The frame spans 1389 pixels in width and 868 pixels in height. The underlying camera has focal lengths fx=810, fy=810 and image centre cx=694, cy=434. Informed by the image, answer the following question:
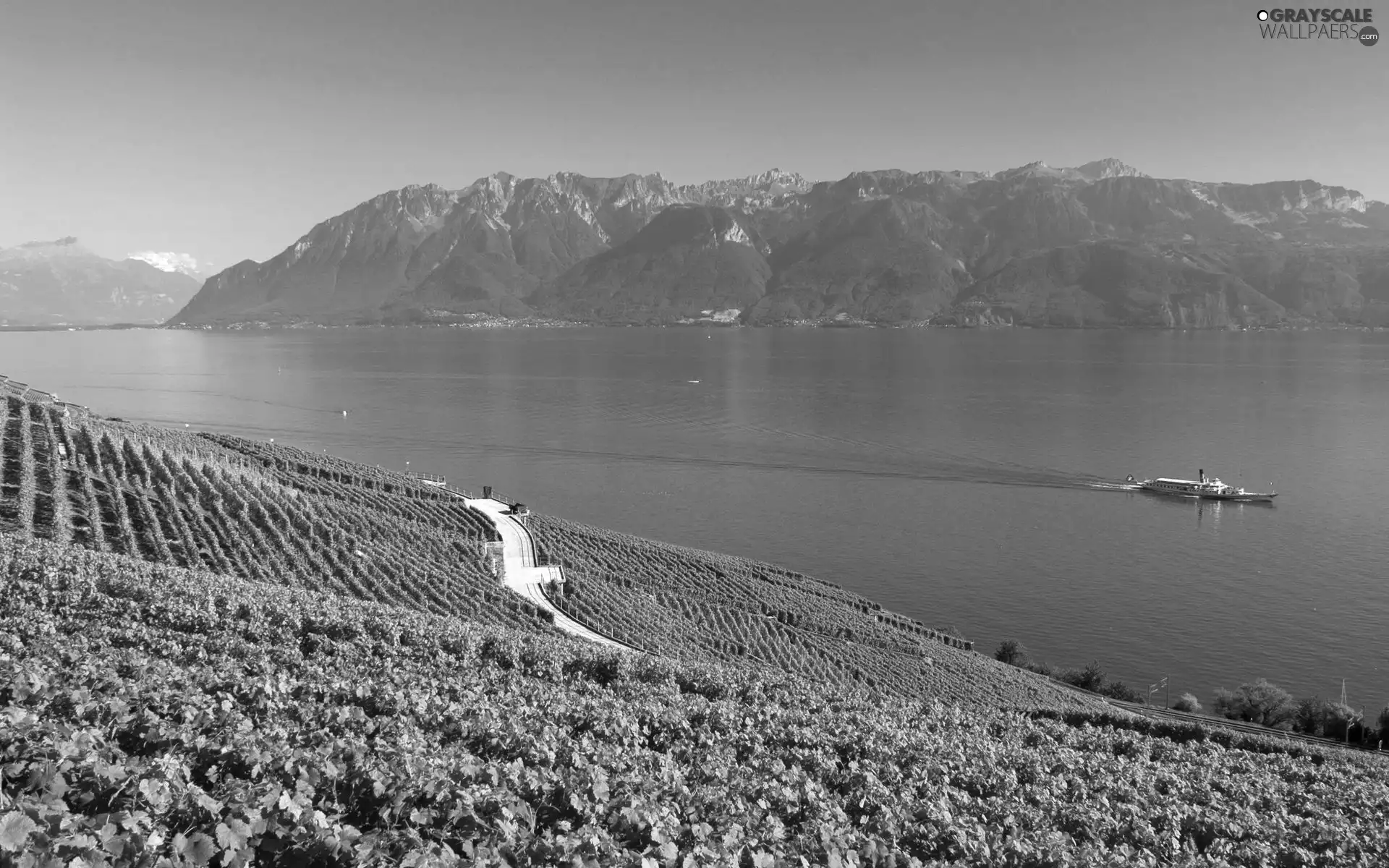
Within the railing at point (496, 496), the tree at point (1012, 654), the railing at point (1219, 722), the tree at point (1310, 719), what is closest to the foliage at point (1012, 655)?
the tree at point (1012, 654)

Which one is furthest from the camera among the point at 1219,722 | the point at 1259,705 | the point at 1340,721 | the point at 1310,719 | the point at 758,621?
the point at 758,621

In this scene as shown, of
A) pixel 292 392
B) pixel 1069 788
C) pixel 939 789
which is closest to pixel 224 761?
pixel 939 789

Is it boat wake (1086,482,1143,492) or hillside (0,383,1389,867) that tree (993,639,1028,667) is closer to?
hillside (0,383,1389,867)

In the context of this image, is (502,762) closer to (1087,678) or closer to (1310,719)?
(1087,678)

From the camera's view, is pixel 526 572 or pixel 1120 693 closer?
pixel 1120 693

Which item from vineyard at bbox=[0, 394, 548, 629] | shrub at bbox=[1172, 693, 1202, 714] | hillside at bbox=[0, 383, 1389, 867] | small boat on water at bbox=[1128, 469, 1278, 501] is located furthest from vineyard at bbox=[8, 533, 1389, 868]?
small boat on water at bbox=[1128, 469, 1278, 501]

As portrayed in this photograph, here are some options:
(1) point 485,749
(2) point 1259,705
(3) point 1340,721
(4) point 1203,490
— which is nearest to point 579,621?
(1) point 485,749

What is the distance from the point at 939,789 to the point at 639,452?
73.1m

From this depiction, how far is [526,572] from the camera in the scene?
40.3 m

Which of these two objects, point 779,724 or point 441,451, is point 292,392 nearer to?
point 441,451

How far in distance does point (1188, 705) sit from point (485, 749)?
35.8m

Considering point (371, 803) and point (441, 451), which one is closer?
point (371, 803)

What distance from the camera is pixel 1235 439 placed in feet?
305

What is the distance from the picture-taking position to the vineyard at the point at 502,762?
21.7 feet
